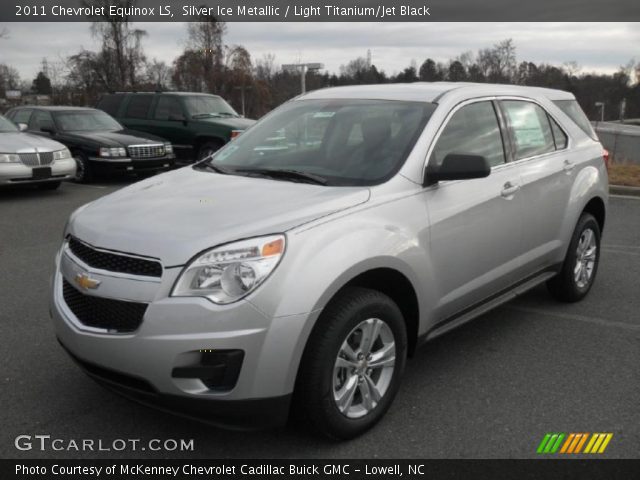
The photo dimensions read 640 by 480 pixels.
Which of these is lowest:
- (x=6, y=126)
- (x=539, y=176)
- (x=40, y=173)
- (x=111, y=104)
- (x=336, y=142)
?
(x=40, y=173)

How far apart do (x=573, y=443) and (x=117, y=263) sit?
233 cm

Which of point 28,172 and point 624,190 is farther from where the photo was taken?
point 624,190

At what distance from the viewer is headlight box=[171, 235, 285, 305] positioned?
2.65 meters

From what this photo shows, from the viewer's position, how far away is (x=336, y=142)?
3.88m

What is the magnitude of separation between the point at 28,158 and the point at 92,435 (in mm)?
8605

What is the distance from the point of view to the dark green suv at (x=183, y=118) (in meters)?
13.8

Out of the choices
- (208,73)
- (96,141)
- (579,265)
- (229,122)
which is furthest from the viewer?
(208,73)

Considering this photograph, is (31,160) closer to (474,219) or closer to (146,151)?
(146,151)

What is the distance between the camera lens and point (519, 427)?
3223mm

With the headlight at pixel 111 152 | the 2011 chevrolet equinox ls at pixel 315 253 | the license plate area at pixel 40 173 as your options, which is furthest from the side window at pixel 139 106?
the 2011 chevrolet equinox ls at pixel 315 253

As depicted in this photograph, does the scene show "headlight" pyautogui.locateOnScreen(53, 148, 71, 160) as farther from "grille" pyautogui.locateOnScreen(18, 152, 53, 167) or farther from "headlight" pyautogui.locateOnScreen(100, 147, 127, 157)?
"headlight" pyautogui.locateOnScreen(100, 147, 127, 157)

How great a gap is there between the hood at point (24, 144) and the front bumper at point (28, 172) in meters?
0.25

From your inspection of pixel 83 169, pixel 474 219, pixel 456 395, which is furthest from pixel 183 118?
pixel 456 395

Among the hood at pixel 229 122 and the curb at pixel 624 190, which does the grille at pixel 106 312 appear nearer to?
the curb at pixel 624 190
